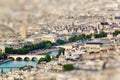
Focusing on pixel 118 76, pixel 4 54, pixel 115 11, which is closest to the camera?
pixel 118 76

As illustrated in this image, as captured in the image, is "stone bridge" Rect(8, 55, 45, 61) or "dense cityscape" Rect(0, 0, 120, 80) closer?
"dense cityscape" Rect(0, 0, 120, 80)

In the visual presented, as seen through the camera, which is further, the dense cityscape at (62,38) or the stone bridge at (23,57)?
the stone bridge at (23,57)

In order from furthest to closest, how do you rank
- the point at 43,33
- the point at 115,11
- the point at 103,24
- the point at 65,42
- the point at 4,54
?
the point at 115,11
the point at 103,24
the point at 43,33
the point at 65,42
the point at 4,54

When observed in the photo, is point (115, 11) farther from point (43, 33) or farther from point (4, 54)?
point (4, 54)

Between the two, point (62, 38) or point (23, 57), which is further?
point (62, 38)

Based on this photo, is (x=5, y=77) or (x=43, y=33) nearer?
(x=5, y=77)

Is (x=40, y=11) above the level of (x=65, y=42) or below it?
above

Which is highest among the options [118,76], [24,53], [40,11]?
[40,11]

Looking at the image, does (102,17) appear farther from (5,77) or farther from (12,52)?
(5,77)

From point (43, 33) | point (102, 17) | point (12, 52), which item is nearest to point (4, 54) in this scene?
point (12, 52)
